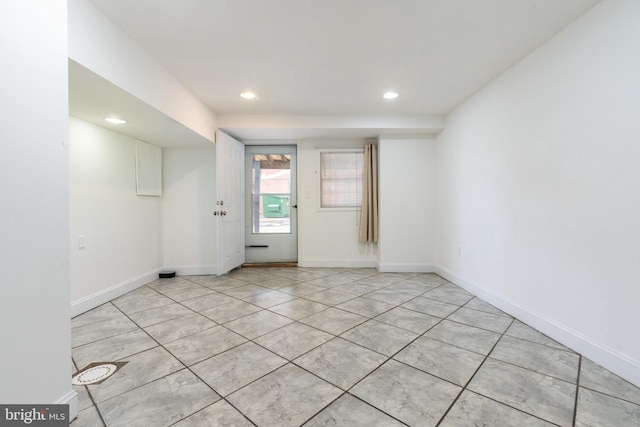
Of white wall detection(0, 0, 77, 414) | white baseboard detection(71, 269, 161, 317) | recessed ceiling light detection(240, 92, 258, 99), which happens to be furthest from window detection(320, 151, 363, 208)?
white wall detection(0, 0, 77, 414)

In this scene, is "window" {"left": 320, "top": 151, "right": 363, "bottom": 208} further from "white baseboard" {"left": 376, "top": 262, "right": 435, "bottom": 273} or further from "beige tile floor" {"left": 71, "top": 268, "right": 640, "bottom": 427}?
"beige tile floor" {"left": 71, "top": 268, "right": 640, "bottom": 427}

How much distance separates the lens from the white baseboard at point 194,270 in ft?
13.3

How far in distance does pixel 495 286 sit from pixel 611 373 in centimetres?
116

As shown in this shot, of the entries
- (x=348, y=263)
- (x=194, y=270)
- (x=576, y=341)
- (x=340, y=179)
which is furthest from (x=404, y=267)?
(x=194, y=270)

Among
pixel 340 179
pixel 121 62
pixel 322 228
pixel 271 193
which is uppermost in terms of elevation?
pixel 121 62

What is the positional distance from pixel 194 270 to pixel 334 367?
3.19 metres

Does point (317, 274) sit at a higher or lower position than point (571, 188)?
lower

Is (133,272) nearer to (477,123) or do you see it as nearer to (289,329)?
(289,329)

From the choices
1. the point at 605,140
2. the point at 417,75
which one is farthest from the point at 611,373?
the point at 417,75

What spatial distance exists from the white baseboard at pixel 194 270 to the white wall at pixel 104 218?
36 centimetres

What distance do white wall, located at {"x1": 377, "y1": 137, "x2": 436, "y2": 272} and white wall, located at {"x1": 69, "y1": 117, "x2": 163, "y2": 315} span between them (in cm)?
349

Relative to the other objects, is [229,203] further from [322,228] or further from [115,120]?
[115,120]

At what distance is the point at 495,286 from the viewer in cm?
273

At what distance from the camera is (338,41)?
7.00 ft
